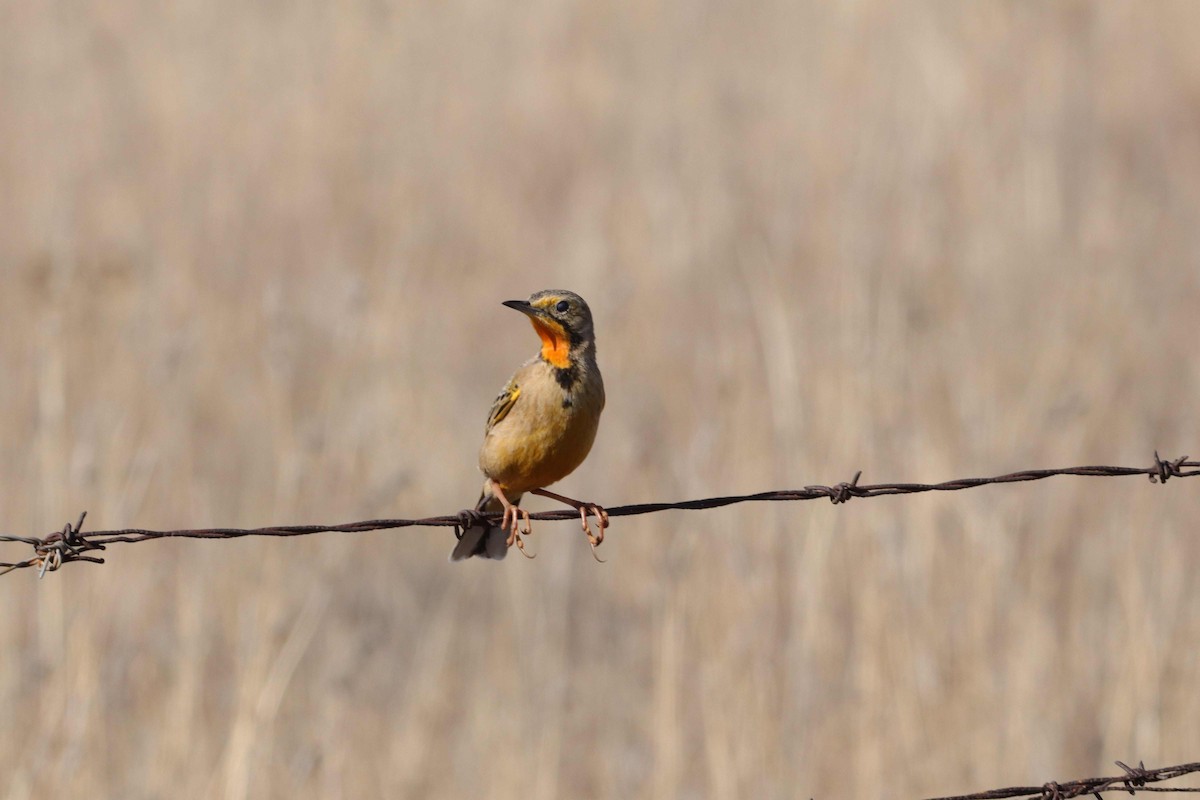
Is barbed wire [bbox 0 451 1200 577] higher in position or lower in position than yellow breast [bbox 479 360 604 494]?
lower

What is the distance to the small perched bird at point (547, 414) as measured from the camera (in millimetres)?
5387

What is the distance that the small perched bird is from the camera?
5.39 m

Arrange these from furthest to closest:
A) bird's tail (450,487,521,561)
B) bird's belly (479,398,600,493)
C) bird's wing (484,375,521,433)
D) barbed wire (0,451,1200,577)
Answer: bird's tail (450,487,521,561), bird's wing (484,375,521,433), bird's belly (479,398,600,493), barbed wire (0,451,1200,577)

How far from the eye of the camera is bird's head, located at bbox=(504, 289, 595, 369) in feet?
18.7

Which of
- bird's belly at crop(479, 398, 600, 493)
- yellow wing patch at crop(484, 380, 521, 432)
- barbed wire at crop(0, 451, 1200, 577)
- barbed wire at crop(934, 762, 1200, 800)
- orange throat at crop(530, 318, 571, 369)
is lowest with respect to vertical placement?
barbed wire at crop(934, 762, 1200, 800)

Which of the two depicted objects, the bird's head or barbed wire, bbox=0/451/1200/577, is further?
the bird's head

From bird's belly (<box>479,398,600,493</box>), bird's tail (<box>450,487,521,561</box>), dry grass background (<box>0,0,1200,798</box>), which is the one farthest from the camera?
dry grass background (<box>0,0,1200,798</box>)

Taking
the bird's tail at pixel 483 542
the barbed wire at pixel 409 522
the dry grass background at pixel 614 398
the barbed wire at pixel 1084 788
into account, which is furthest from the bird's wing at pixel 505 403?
the barbed wire at pixel 1084 788

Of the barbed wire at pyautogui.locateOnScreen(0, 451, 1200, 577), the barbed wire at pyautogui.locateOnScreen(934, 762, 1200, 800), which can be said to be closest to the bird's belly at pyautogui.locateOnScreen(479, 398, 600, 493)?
the barbed wire at pyautogui.locateOnScreen(0, 451, 1200, 577)

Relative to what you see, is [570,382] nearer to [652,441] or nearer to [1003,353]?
[652,441]

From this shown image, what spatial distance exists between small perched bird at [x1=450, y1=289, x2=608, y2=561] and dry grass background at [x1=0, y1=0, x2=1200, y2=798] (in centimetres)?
140

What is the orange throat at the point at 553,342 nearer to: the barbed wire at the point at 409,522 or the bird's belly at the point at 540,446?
the bird's belly at the point at 540,446

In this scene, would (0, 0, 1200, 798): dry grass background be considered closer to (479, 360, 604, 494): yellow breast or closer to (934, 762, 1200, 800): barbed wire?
(479, 360, 604, 494): yellow breast

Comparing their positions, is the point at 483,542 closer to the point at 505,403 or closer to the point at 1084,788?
the point at 505,403
